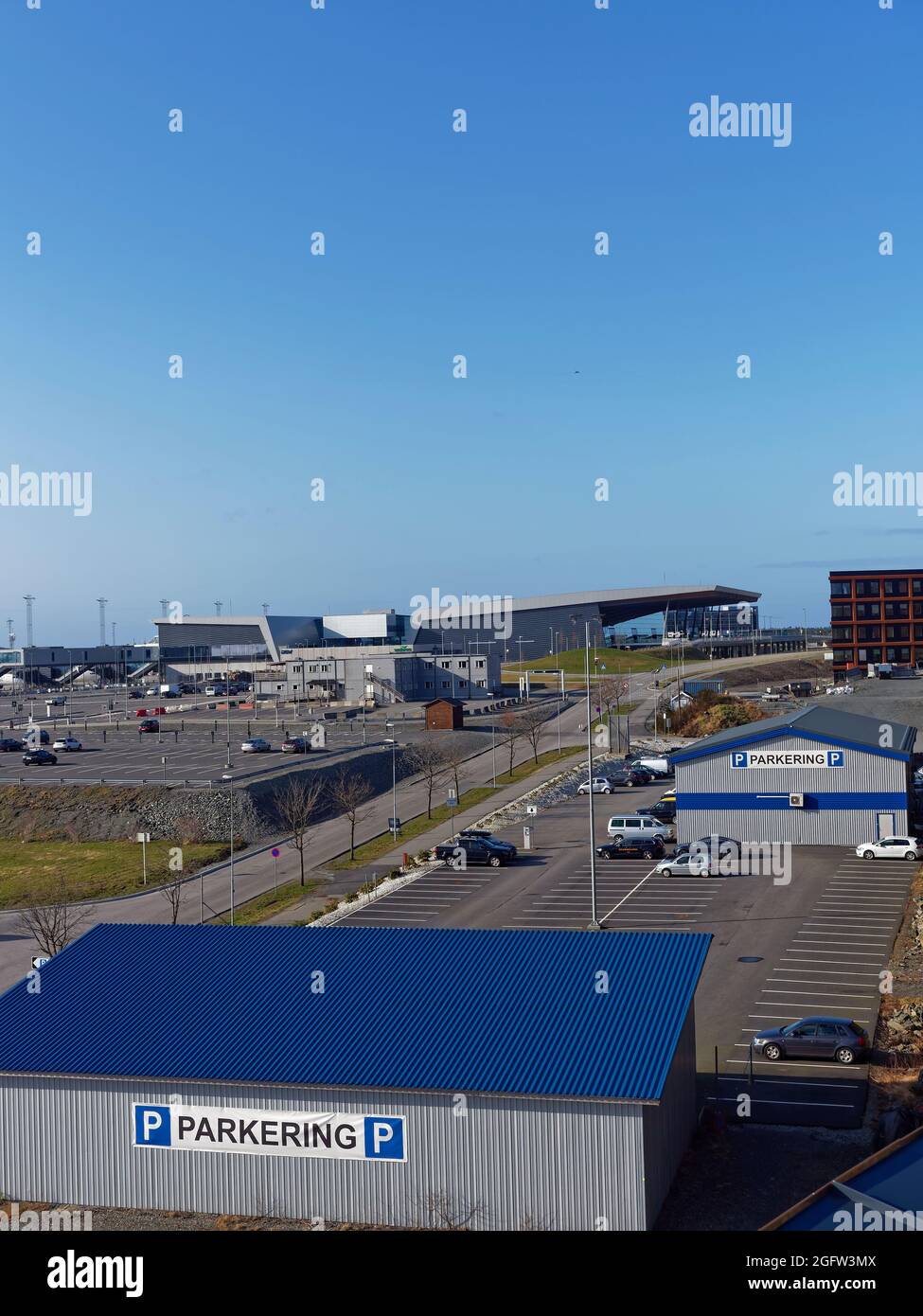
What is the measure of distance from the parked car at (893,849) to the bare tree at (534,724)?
27.4 metres

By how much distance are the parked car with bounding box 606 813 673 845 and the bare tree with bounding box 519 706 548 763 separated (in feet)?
71.9

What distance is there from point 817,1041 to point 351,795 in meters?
27.4

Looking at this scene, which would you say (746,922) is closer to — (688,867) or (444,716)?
(688,867)

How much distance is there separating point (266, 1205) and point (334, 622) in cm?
12318

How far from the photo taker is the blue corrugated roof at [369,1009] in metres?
14.5

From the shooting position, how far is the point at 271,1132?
14.8 metres

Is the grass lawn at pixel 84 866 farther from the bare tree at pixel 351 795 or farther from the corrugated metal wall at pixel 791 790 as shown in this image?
the corrugated metal wall at pixel 791 790

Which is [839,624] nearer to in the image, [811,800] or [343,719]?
[343,719]

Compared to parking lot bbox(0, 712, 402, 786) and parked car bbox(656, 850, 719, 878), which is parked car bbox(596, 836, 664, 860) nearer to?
parked car bbox(656, 850, 719, 878)

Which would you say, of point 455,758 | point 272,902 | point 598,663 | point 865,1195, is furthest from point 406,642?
point 865,1195

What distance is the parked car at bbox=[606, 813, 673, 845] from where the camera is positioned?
3877 centimetres

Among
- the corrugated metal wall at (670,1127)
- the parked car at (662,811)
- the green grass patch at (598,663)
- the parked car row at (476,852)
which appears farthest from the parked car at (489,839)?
the green grass patch at (598,663)
